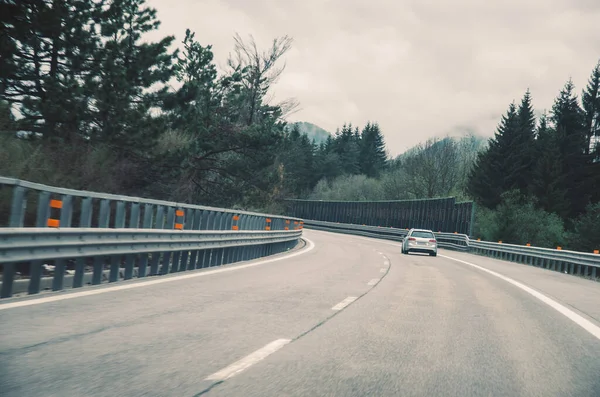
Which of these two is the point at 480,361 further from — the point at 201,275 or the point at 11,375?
the point at 201,275

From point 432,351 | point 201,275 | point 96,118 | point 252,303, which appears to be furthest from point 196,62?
point 432,351

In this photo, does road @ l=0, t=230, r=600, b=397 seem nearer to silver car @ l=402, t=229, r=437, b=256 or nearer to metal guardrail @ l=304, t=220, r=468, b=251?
silver car @ l=402, t=229, r=437, b=256

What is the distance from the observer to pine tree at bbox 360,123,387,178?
5640 inches

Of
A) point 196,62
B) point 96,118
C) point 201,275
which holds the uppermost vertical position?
point 196,62

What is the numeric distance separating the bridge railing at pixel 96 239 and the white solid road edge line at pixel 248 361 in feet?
10.8

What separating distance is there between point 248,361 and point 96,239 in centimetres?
492

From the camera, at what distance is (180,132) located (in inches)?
1085

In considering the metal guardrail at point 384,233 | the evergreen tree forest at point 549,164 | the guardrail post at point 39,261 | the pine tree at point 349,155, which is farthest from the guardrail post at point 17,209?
the pine tree at point 349,155

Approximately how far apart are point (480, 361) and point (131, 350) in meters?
2.93

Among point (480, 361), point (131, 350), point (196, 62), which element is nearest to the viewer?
point (131, 350)

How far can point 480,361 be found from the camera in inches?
233

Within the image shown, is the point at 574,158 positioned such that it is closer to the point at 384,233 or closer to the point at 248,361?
the point at 384,233

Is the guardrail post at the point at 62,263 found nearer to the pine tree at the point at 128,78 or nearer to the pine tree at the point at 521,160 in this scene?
the pine tree at the point at 128,78

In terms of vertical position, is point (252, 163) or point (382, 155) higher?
point (382, 155)
